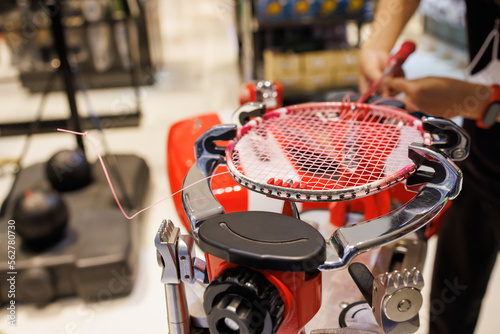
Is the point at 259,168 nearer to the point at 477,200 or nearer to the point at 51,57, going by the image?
the point at 477,200

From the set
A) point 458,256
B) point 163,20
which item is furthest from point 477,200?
point 163,20

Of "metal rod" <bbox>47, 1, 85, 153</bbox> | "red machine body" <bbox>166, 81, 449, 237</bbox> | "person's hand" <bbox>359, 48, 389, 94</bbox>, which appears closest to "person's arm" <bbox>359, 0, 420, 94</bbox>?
"person's hand" <bbox>359, 48, 389, 94</bbox>

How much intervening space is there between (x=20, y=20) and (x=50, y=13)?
6.09ft

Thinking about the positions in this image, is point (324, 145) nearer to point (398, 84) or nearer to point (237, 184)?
point (237, 184)

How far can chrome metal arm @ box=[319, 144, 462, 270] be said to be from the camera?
1.75 ft

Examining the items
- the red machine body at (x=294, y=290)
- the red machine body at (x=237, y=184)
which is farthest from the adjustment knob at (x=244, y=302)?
the red machine body at (x=237, y=184)

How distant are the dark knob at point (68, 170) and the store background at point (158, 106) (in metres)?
0.33

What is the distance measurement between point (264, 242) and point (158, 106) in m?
3.21

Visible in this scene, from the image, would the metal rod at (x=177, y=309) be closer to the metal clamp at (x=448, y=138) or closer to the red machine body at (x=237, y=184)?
the red machine body at (x=237, y=184)

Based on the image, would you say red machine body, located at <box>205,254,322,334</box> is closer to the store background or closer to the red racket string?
the red racket string

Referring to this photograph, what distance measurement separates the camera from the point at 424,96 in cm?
98

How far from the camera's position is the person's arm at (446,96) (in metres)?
0.97

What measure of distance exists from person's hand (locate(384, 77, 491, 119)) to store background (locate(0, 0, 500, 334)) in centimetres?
58

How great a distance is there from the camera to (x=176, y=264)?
1.83 ft
